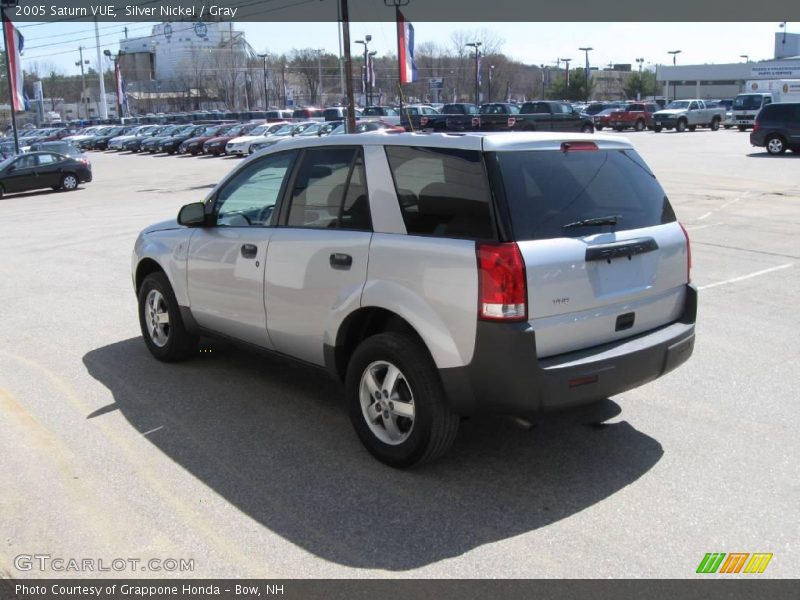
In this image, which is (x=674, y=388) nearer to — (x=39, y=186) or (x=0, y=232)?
(x=0, y=232)

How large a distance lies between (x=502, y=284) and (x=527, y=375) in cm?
46

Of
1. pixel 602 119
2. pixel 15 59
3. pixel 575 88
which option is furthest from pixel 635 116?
pixel 575 88

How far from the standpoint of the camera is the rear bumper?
3828 millimetres

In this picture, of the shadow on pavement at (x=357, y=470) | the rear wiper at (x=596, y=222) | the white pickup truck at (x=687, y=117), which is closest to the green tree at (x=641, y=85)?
the white pickup truck at (x=687, y=117)

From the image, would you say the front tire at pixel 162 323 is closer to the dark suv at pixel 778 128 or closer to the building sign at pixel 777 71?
the dark suv at pixel 778 128

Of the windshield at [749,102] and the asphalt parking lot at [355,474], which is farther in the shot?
the windshield at [749,102]

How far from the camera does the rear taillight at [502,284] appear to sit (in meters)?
3.80

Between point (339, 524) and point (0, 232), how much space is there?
15017 mm

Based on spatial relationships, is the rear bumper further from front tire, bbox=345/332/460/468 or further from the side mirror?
the side mirror

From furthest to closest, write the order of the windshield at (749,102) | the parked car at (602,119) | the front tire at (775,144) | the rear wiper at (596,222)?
1. the parked car at (602,119)
2. the windshield at (749,102)
3. the front tire at (775,144)
4. the rear wiper at (596,222)

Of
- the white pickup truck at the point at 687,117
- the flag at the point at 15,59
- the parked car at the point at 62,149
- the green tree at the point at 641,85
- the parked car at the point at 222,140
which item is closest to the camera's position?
the parked car at the point at 62,149

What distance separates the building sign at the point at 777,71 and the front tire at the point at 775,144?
43094 millimetres

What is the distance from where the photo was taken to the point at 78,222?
1711cm

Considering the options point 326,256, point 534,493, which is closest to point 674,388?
point 534,493
